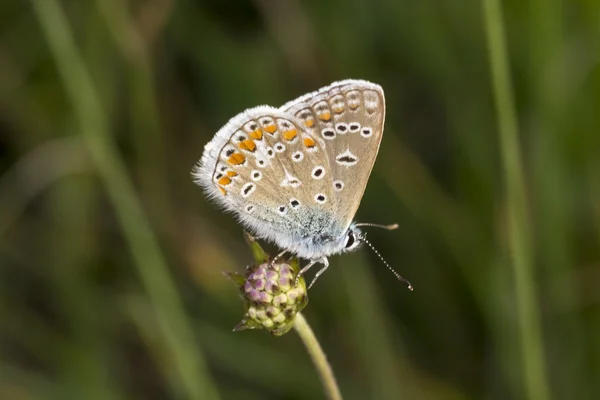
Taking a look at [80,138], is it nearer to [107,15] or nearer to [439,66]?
[107,15]

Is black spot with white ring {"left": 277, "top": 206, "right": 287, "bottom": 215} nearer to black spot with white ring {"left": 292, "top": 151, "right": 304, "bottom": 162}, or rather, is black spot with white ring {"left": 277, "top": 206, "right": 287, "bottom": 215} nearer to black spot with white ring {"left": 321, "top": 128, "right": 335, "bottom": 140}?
black spot with white ring {"left": 292, "top": 151, "right": 304, "bottom": 162}

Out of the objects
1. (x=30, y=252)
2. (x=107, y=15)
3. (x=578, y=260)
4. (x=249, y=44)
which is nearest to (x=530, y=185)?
(x=578, y=260)

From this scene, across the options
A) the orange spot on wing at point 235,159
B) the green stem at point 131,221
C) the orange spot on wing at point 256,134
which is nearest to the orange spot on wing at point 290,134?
the orange spot on wing at point 256,134

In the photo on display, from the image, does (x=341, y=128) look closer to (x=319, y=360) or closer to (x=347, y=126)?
(x=347, y=126)

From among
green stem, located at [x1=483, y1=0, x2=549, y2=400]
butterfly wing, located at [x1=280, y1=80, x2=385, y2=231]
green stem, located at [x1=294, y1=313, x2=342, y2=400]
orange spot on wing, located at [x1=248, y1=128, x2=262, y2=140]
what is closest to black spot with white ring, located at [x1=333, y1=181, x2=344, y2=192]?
butterfly wing, located at [x1=280, y1=80, x2=385, y2=231]

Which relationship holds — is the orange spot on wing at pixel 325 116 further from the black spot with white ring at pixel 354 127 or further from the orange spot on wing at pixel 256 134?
the orange spot on wing at pixel 256 134

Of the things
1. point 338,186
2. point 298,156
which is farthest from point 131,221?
point 338,186
